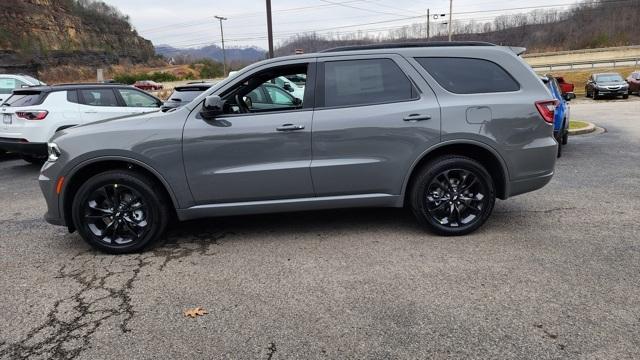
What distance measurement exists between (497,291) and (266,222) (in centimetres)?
265

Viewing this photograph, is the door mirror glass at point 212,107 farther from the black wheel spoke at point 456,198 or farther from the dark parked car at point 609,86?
the dark parked car at point 609,86

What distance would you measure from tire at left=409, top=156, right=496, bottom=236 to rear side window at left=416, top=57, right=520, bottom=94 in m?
0.70

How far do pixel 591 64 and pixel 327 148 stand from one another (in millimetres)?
58099

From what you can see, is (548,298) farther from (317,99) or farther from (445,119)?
(317,99)

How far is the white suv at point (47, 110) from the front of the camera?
27.9 feet

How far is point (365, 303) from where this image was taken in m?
3.41

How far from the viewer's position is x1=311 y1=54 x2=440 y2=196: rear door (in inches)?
175

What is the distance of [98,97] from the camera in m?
9.52

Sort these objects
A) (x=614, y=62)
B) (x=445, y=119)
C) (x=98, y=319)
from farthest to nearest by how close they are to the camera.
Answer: (x=614, y=62), (x=445, y=119), (x=98, y=319)

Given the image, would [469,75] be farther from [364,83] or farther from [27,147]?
[27,147]

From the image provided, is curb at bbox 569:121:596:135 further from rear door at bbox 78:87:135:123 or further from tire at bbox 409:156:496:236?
rear door at bbox 78:87:135:123

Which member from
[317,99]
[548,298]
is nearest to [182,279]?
[317,99]

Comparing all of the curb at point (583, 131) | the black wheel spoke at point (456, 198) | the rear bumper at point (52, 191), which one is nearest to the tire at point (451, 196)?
the black wheel spoke at point (456, 198)

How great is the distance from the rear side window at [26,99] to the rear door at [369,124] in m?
6.73
